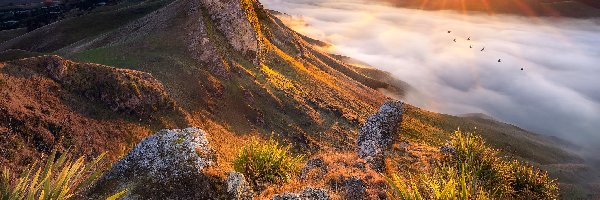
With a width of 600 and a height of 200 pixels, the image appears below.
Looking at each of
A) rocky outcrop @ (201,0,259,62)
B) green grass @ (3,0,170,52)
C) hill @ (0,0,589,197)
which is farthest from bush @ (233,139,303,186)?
green grass @ (3,0,170,52)

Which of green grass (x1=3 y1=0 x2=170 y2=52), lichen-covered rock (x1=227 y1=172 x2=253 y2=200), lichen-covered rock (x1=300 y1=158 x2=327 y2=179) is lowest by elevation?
Result: green grass (x1=3 y1=0 x2=170 y2=52)

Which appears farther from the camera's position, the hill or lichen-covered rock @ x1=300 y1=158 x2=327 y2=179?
the hill

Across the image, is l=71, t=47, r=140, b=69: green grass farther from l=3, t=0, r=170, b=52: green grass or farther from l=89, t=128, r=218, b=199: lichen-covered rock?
l=3, t=0, r=170, b=52: green grass

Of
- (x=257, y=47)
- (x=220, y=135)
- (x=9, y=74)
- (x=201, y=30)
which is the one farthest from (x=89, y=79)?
(x=257, y=47)

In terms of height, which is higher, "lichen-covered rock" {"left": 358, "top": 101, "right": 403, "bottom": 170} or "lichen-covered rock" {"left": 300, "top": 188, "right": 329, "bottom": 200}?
"lichen-covered rock" {"left": 300, "top": 188, "right": 329, "bottom": 200}

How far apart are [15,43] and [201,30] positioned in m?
88.4

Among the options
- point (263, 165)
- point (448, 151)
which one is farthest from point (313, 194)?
point (448, 151)

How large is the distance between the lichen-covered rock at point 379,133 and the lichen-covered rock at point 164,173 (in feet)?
30.0

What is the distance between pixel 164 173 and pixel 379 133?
11455 millimetres

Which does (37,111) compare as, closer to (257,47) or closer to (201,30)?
(201,30)

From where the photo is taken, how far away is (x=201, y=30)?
55875 millimetres

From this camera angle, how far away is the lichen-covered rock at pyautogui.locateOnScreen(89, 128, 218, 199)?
34.3 ft

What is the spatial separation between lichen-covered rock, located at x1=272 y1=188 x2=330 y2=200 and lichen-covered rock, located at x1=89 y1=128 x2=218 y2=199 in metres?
1.67

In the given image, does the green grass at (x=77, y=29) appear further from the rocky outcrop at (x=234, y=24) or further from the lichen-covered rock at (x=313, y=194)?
the lichen-covered rock at (x=313, y=194)
